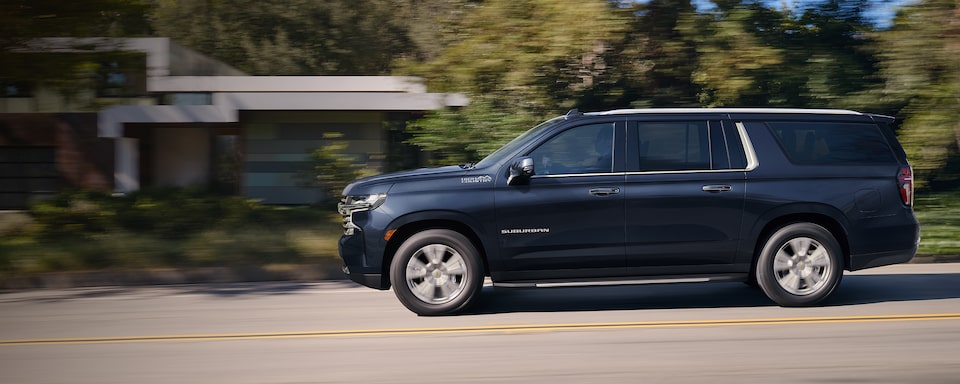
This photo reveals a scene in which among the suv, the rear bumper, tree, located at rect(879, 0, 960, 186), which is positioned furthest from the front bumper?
tree, located at rect(879, 0, 960, 186)

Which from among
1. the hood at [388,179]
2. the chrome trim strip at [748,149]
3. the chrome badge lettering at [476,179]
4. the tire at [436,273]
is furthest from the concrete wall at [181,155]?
the chrome trim strip at [748,149]

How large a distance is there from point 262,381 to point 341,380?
1.72 ft

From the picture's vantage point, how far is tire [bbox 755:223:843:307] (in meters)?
8.38

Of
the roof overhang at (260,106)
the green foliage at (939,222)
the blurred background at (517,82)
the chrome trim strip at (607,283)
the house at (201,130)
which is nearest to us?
the chrome trim strip at (607,283)

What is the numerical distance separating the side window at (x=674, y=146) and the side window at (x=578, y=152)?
315mm

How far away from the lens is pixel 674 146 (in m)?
8.37

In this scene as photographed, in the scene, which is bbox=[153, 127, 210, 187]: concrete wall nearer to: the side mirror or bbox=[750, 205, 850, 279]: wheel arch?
the side mirror

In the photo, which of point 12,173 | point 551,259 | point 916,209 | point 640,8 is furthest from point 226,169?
point 551,259

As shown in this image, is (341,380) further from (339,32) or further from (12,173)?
(339,32)

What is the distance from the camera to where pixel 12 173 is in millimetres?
30500

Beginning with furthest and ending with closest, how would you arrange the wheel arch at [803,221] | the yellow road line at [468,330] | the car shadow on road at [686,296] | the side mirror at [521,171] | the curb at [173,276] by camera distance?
1. the curb at [173,276]
2. the car shadow on road at [686,296]
3. the wheel arch at [803,221]
4. the side mirror at [521,171]
5. the yellow road line at [468,330]

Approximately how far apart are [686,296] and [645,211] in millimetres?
1609

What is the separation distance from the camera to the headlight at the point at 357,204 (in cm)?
827

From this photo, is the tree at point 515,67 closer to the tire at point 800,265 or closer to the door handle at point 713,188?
the door handle at point 713,188
